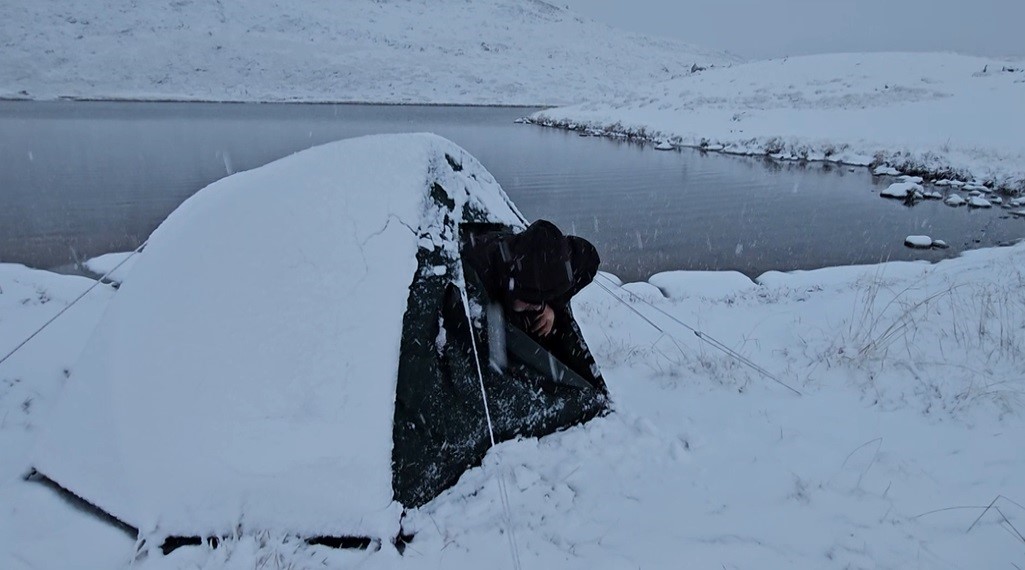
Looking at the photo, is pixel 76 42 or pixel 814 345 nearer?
pixel 814 345

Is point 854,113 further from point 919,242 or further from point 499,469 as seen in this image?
point 499,469

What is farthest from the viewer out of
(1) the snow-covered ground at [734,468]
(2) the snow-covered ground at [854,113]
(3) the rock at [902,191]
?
(2) the snow-covered ground at [854,113]

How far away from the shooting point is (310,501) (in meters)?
2.48

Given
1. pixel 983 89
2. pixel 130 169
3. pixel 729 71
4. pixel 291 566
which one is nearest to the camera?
pixel 291 566

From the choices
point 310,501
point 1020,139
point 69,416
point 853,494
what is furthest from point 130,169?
point 1020,139

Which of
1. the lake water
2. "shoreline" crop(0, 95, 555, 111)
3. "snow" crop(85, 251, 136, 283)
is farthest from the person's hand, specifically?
"shoreline" crop(0, 95, 555, 111)

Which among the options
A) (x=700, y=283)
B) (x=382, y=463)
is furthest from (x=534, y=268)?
(x=700, y=283)

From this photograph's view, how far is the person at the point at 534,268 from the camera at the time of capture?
2.92m

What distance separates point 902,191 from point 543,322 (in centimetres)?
1777

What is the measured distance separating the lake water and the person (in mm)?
6472

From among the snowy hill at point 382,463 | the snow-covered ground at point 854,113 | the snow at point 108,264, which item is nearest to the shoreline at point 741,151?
the snow-covered ground at point 854,113

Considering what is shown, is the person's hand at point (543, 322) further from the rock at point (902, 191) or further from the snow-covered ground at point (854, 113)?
the snow-covered ground at point (854, 113)

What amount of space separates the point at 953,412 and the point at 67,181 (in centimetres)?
2076

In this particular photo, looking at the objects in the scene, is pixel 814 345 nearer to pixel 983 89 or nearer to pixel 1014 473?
pixel 1014 473
